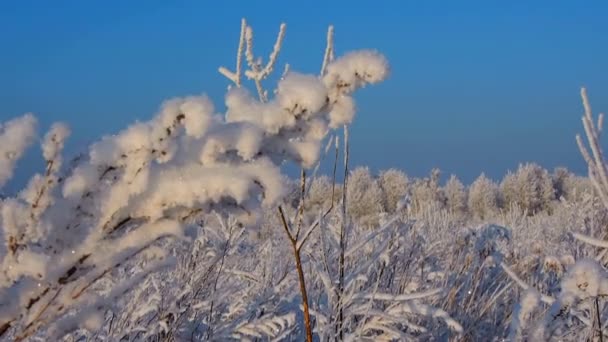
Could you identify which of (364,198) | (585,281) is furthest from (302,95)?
(364,198)

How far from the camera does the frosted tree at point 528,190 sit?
21.8 metres

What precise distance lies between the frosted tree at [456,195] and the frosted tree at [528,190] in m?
1.17

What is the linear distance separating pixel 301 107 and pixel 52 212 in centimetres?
33

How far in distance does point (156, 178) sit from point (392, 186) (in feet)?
73.0

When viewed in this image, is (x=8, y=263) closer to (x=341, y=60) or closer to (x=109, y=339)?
(x=341, y=60)

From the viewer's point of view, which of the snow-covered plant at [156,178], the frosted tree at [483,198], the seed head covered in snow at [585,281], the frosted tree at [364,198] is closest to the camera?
the snow-covered plant at [156,178]

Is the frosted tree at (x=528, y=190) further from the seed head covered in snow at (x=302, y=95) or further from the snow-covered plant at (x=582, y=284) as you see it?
the seed head covered in snow at (x=302, y=95)

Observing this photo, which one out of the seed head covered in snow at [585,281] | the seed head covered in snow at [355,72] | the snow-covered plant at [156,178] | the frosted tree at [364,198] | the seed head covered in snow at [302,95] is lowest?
the snow-covered plant at [156,178]

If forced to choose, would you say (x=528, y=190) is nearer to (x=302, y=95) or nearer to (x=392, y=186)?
(x=392, y=186)

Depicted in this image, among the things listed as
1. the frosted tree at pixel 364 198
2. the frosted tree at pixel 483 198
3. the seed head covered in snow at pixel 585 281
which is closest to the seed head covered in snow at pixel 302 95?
the seed head covered in snow at pixel 585 281

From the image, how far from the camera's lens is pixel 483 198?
22.0 meters

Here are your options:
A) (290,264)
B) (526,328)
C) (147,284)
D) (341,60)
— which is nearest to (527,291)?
(526,328)

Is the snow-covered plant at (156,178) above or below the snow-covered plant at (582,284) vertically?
below

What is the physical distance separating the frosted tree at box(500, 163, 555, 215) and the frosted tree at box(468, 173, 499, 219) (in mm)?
375
